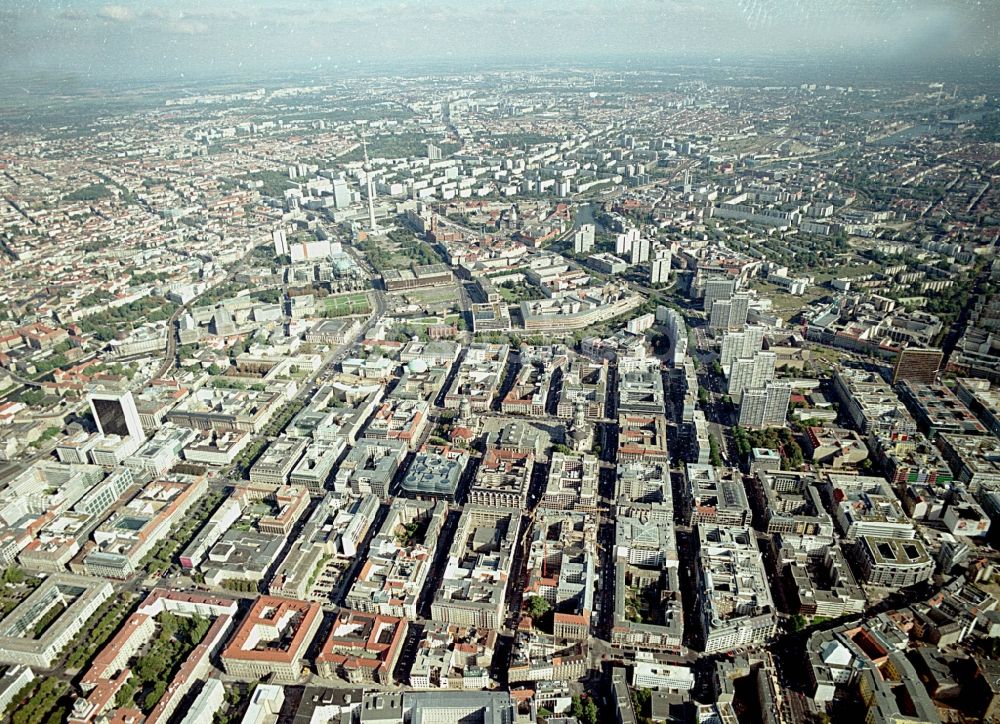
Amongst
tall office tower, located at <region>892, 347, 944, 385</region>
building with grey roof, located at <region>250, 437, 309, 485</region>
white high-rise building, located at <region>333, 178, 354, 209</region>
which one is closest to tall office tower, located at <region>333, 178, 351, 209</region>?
white high-rise building, located at <region>333, 178, 354, 209</region>

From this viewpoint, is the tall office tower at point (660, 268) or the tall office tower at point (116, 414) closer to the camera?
the tall office tower at point (116, 414)

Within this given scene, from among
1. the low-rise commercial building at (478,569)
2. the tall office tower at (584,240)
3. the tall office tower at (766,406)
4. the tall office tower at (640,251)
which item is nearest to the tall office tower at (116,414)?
the low-rise commercial building at (478,569)

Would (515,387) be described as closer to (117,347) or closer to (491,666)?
(491,666)

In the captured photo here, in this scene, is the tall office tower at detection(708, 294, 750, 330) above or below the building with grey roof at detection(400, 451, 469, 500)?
above

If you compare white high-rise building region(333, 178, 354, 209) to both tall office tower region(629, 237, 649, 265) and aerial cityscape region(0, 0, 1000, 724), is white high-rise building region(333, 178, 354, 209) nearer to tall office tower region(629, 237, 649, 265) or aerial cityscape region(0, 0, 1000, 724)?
aerial cityscape region(0, 0, 1000, 724)

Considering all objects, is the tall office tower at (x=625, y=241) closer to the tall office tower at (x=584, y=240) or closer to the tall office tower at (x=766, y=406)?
the tall office tower at (x=584, y=240)

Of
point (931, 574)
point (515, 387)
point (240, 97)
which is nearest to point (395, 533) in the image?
point (515, 387)

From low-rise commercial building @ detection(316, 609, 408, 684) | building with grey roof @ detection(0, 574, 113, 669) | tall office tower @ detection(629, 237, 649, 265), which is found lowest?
building with grey roof @ detection(0, 574, 113, 669)
